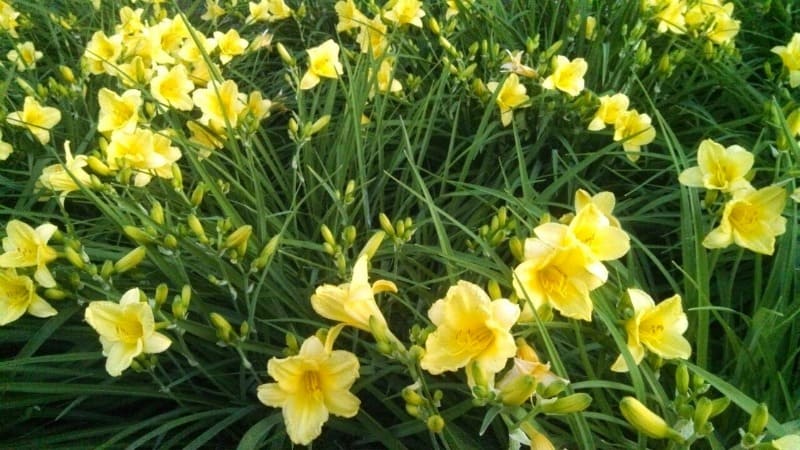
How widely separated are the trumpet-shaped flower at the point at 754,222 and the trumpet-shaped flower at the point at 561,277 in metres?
0.34

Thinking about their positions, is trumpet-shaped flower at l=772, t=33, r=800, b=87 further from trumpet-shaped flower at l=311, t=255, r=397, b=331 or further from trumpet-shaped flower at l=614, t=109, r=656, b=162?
trumpet-shaped flower at l=311, t=255, r=397, b=331

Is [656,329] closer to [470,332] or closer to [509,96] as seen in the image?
[470,332]

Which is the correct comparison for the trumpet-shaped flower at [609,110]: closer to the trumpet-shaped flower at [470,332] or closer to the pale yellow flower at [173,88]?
the trumpet-shaped flower at [470,332]

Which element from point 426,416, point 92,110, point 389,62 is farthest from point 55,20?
point 426,416

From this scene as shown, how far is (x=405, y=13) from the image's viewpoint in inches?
88.7

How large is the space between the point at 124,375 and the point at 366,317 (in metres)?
0.76

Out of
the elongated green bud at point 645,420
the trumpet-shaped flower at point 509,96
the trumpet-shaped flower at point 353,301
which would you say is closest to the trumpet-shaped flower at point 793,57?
the trumpet-shaped flower at point 509,96

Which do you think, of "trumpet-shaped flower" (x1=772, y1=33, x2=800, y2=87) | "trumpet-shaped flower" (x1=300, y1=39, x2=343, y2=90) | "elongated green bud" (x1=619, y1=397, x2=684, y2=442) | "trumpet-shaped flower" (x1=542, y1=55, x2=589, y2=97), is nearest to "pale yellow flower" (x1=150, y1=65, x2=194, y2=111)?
"trumpet-shaped flower" (x1=300, y1=39, x2=343, y2=90)

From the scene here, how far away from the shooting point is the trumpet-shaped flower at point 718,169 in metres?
1.34

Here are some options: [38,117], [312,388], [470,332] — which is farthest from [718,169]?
[38,117]

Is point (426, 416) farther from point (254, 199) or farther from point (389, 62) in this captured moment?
point (389, 62)

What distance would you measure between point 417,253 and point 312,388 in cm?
58

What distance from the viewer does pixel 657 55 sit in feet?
8.13

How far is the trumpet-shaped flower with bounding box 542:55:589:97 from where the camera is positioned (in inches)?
76.8
